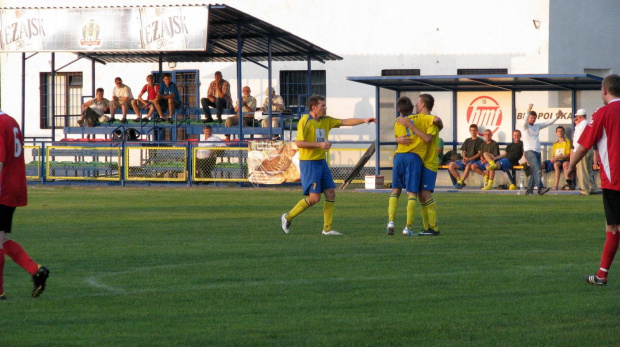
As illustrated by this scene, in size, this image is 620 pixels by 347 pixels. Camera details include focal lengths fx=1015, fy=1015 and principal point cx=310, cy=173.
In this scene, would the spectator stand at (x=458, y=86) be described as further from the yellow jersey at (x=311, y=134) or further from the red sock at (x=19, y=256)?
the red sock at (x=19, y=256)

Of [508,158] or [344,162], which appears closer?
[508,158]

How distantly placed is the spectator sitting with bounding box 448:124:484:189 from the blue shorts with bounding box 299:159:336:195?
11546 mm

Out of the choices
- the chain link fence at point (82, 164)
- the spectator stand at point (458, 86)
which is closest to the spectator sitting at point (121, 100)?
the chain link fence at point (82, 164)

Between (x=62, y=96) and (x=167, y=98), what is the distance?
821 cm

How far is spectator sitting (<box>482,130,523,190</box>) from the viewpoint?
78.5 ft

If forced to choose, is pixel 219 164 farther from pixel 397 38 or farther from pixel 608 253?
pixel 608 253

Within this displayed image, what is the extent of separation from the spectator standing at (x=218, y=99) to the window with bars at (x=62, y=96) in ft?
25.6

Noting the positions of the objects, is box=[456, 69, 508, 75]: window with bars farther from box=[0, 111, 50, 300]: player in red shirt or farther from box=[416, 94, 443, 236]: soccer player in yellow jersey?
box=[0, 111, 50, 300]: player in red shirt

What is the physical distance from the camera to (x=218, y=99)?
95.3 feet

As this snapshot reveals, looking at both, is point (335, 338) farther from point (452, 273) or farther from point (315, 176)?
point (315, 176)

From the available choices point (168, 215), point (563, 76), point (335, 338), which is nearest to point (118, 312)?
point (335, 338)

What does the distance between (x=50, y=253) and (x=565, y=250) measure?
587 centimetres

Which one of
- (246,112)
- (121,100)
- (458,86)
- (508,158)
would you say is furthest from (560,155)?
(121,100)

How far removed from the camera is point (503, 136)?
989 inches
